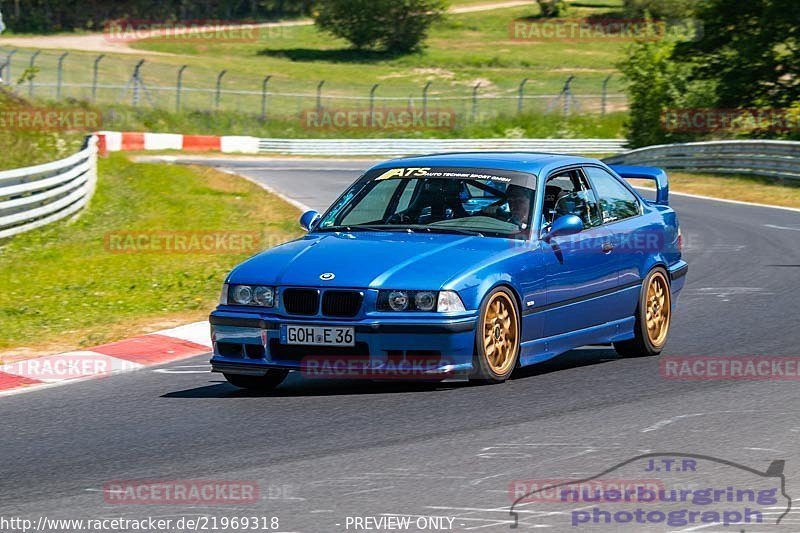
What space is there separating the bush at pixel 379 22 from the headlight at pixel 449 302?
277 ft

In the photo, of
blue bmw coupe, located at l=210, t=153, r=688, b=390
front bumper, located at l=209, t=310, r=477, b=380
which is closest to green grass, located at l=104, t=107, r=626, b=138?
blue bmw coupe, located at l=210, t=153, r=688, b=390

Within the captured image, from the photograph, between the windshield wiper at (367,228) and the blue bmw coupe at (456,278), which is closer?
the blue bmw coupe at (456,278)

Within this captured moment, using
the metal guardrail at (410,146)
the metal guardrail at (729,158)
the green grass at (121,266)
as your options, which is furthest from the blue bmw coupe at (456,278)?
the metal guardrail at (410,146)

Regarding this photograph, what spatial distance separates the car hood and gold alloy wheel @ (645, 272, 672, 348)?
1817 mm

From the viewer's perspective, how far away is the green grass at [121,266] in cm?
1203

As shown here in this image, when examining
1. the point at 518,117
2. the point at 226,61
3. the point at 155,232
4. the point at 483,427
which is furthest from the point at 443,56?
the point at 483,427

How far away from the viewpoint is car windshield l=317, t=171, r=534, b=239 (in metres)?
8.68

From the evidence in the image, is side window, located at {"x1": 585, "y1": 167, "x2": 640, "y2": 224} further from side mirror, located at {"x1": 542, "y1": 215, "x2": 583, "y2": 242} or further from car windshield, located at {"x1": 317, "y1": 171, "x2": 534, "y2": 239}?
car windshield, located at {"x1": 317, "y1": 171, "x2": 534, "y2": 239}

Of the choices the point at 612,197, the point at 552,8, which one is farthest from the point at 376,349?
the point at 552,8

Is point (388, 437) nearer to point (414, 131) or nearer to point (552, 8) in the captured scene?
point (414, 131)

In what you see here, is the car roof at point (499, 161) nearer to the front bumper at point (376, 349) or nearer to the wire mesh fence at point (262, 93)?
the front bumper at point (376, 349)

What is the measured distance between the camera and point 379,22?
298 ft

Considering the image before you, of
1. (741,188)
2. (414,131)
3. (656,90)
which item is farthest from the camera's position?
(414,131)

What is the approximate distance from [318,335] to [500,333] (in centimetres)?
116
